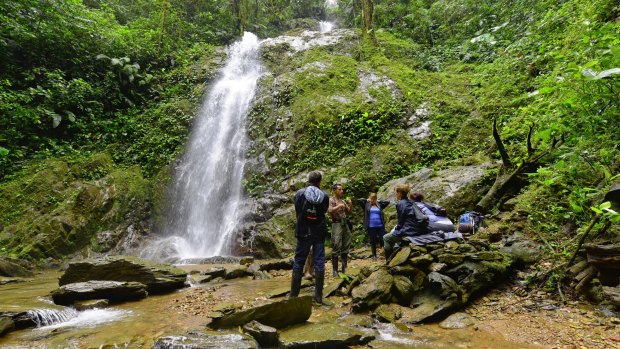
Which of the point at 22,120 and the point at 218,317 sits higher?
the point at 22,120

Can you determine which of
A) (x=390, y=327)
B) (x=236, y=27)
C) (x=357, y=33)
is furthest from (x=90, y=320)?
(x=236, y=27)

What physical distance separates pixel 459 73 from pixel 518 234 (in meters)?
11.2

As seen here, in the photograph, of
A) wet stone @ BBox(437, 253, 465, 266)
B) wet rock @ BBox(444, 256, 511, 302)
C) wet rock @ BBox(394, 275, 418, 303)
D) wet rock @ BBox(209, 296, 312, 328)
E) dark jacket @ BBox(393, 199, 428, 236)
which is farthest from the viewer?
dark jacket @ BBox(393, 199, 428, 236)

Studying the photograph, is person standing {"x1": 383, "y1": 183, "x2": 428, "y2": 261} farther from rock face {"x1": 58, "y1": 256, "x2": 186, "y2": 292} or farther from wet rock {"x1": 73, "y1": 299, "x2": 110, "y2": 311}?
wet rock {"x1": 73, "y1": 299, "x2": 110, "y2": 311}

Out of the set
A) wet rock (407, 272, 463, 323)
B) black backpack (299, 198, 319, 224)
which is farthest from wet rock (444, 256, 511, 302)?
black backpack (299, 198, 319, 224)

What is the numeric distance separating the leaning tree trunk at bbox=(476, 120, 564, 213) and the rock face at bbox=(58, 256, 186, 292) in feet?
23.0

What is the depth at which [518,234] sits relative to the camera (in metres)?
6.06

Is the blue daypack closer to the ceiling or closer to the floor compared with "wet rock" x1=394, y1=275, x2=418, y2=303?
closer to the ceiling

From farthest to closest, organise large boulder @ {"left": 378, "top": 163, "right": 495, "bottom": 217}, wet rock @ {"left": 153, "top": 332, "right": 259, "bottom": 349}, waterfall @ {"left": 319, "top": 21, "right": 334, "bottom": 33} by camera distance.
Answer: waterfall @ {"left": 319, "top": 21, "right": 334, "bottom": 33} < large boulder @ {"left": 378, "top": 163, "right": 495, "bottom": 217} < wet rock @ {"left": 153, "top": 332, "right": 259, "bottom": 349}

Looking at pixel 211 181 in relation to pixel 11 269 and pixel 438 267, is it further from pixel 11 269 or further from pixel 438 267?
pixel 438 267

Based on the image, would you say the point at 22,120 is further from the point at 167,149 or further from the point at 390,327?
the point at 390,327

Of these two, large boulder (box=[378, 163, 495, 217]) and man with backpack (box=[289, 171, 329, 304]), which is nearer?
man with backpack (box=[289, 171, 329, 304])

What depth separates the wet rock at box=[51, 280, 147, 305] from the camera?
19.5 ft

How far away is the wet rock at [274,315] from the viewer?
415cm
